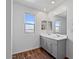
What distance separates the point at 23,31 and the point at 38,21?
131 centimetres

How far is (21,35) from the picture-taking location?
12.9 ft

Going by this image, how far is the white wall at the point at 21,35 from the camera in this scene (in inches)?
144

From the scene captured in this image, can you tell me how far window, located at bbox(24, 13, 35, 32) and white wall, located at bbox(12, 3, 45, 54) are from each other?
219 millimetres

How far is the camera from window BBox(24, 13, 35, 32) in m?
4.16

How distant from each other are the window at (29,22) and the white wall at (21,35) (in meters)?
0.22

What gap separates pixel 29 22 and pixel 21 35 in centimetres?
96

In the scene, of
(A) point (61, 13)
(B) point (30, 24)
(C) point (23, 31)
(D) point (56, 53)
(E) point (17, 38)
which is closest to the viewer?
(D) point (56, 53)

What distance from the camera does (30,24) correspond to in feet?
14.3

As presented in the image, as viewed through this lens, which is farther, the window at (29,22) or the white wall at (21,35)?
the window at (29,22)

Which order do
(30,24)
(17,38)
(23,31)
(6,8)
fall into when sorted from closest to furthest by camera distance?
(6,8)
(17,38)
(23,31)
(30,24)
